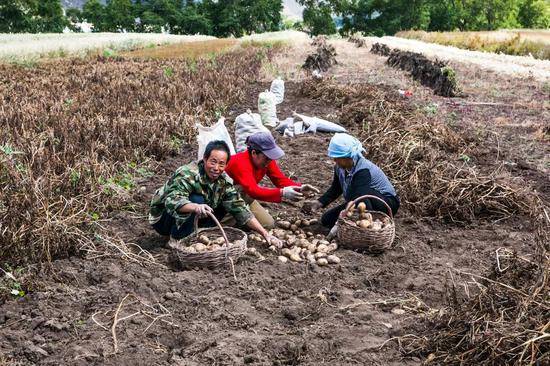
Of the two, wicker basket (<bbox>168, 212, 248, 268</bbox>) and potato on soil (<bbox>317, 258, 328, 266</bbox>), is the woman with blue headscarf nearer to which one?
potato on soil (<bbox>317, 258, 328, 266</bbox>)

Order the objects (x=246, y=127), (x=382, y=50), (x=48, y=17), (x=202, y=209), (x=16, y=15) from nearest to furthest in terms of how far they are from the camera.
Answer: (x=202, y=209) < (x=246, y=127) < (x=382, y=50) < (x=16, y=15) < (x=48, y=17)

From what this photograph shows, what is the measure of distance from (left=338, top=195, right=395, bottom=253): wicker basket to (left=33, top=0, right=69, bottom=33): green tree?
62388 millimetres

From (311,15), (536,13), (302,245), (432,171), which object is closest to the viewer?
(302,245)

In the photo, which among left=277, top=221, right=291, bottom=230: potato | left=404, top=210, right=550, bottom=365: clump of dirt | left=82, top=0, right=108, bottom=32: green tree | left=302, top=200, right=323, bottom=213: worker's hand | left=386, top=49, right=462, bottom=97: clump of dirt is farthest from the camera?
left=82, top=0, right=108, bottom=32: green tree

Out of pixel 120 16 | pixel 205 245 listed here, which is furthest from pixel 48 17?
pixel 205 245

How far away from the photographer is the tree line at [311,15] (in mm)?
69938

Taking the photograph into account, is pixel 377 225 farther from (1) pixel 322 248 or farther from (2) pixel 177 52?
(2) pixel 177 52

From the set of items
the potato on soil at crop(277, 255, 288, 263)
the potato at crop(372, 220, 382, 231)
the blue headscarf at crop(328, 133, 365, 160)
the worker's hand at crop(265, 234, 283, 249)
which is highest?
the blue headscarf at crop(328, 133, 365, 160)

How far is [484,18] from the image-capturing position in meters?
72.2

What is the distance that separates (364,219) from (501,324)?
2076 millimetres

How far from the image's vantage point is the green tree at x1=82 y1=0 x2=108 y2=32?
73.0 metres

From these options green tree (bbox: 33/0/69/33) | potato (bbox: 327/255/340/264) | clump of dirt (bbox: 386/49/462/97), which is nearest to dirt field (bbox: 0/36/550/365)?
potato (bbox: 327/255/340/264)

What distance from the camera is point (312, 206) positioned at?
5297 millimetres

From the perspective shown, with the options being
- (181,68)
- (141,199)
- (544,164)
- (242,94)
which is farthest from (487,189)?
(181,68)
